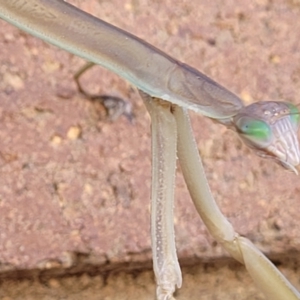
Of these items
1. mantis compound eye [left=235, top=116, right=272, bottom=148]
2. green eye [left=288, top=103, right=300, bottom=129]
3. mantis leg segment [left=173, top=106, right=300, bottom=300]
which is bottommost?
mantis leg segment [left=173, top=106, right=300, bottom=300]

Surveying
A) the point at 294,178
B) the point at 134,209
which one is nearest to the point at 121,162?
the point at 134,209

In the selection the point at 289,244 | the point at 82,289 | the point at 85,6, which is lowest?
the point at 82,289

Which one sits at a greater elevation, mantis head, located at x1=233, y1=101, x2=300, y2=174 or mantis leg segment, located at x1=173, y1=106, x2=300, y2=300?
mantis head, located at x1=233, y1=101, x2=300, y2=174

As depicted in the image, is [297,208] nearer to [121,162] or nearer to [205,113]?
[121,162]

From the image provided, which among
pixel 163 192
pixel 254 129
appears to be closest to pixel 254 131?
pixel 254 129

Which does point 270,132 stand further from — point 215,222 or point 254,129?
point 215,222

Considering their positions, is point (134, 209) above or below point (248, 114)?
below
